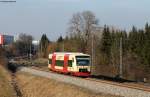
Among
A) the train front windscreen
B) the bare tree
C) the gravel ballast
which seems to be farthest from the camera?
the bare tree

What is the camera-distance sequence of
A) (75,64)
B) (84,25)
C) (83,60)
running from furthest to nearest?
1. (84,25)
2. (83,60)
3. (75,64)

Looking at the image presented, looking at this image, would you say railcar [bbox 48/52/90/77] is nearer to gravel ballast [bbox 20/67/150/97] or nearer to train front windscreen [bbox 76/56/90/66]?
train front windscreen [bbox 76/56/90/66]

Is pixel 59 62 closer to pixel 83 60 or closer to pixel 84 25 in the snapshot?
pixel 83 60

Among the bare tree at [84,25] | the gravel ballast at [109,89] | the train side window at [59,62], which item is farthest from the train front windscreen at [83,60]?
the bare tree at [84,25]

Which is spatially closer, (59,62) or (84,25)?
(59,62)

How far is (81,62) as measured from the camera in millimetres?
52344

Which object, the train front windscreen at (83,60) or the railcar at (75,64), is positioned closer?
the railcar at (75,64)

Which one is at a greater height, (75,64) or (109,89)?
(75,64)

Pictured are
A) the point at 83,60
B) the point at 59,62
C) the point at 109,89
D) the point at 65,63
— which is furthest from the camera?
the point at 59,62

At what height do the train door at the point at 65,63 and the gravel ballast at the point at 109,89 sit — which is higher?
the train door at the point at 65,63

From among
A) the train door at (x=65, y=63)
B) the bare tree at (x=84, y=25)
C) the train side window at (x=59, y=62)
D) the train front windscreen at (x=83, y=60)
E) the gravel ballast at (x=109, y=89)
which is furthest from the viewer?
the bare tree at (x=84, y=25)

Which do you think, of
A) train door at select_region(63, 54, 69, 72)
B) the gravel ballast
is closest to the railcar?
train door at select_region(63, 54, 69, 72)

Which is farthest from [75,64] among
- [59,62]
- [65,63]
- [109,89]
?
[109,89]

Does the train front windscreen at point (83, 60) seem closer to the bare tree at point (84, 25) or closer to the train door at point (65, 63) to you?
the train door at point (65, 63)
